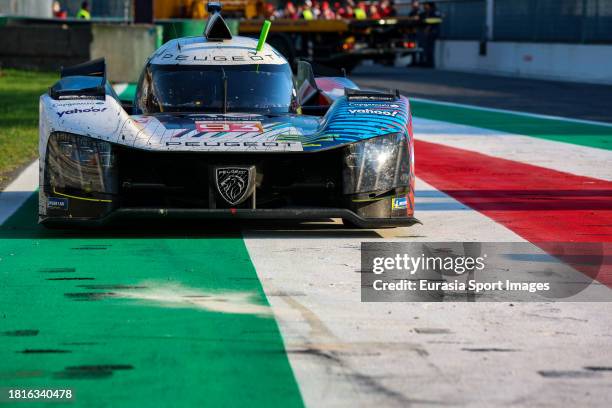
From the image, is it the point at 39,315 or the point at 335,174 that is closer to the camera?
the point at 39,315

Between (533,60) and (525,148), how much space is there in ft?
84.2

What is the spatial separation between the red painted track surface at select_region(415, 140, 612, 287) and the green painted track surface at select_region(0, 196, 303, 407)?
2069mm

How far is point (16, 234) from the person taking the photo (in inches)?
344

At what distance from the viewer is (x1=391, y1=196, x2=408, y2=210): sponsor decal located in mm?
8758

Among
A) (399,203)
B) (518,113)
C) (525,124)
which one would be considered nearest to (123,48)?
(518,113)

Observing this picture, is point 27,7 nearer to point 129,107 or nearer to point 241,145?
point 129,107

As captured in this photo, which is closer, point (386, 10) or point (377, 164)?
point (377, 164)

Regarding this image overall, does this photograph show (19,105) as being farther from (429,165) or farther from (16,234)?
(16,234)

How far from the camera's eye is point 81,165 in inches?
336

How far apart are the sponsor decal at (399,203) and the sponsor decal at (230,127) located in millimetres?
994

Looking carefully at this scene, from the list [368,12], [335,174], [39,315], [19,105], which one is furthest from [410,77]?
[39,315]

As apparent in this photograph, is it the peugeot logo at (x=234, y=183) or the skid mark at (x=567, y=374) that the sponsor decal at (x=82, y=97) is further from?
the skid mark at (x=567, y=374)

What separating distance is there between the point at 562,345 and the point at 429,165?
801 cm

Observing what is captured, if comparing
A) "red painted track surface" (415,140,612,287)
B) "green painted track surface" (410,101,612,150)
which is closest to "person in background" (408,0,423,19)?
"green painted track surface" (410,101,612,150)
